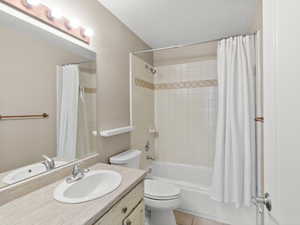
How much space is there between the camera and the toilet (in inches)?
58.9

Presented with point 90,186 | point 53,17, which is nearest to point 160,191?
point 90,186

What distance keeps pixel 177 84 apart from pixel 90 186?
2023mm

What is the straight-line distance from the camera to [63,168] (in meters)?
1.13

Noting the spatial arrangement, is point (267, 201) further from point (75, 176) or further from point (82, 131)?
point (82, 131)

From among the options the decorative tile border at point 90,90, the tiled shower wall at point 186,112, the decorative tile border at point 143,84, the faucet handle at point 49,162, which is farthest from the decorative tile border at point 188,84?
the faucet handle at point 49,162

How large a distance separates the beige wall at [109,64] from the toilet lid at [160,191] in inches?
21.4

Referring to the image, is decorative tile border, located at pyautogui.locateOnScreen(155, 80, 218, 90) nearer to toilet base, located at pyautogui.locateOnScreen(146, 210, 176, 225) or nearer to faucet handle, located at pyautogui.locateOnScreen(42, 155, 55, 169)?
toilet base, located at pyautogui.locateOnScreen(146, 210, 176, 225)

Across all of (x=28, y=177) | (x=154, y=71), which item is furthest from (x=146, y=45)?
(x=28, y=177)

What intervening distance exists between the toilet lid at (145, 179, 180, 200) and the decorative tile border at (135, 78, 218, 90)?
4.40 feet

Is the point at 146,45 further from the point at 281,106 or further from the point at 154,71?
the point at 281,106

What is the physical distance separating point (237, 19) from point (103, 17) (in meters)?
1.52

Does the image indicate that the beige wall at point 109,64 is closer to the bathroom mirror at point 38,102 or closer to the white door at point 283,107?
the bathroom mirror at point 38,102

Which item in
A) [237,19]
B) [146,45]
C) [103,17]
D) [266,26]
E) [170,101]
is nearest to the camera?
[266,26]

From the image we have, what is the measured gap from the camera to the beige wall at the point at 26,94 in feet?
2.78
